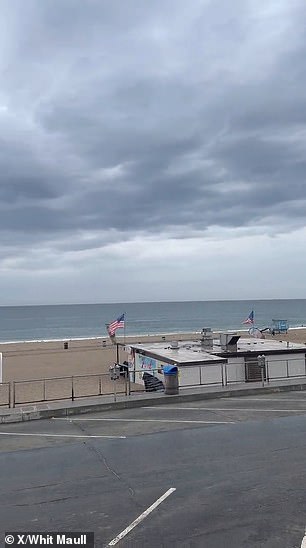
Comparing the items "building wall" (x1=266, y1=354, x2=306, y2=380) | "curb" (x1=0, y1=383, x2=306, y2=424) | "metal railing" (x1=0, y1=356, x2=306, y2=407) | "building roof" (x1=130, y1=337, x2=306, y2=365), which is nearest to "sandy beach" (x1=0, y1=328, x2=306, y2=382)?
"metal railing" (x1=0, y1=356, x2=306, y2=407)

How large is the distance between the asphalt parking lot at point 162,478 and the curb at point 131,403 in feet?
1.74

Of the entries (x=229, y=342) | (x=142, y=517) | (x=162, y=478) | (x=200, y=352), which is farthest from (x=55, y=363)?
(x=142, y=517)

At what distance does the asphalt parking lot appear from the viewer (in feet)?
21.4

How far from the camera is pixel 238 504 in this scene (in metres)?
7.30

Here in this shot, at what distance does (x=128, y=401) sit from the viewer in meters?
15.8

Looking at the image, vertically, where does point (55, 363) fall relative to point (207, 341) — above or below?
below

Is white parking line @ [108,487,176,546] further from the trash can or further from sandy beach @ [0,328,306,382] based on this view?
sandy beach @ [0,328,306,382]

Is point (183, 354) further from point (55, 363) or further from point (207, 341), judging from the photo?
point (55, 363)

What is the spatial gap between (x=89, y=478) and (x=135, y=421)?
16.4 feet

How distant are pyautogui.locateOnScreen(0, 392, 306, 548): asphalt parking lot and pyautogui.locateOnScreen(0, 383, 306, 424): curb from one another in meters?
0.53

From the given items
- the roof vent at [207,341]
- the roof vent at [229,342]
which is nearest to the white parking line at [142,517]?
the roof vent at [229,342]

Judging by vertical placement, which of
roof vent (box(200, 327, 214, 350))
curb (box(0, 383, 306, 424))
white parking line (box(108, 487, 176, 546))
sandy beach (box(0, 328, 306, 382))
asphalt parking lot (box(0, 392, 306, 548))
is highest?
roof vent (box(200, 327, 214, 350))

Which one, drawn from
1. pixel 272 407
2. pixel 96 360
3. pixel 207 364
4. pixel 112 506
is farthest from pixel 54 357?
pixel 112 506

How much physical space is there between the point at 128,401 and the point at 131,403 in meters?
0.12
